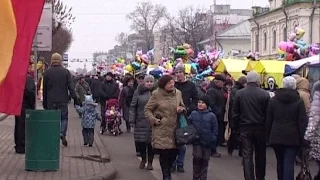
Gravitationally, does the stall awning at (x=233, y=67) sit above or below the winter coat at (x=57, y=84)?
above

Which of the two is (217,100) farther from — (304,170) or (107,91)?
(304,170)

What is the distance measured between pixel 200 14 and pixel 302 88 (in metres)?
78.0

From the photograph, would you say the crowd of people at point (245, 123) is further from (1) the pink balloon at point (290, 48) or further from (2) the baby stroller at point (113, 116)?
(1) the pink balloon at point (290, 48)

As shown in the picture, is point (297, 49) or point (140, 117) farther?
point (297, 49)

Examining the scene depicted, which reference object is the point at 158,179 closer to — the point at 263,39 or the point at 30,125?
the point at 30,125

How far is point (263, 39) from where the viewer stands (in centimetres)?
7344

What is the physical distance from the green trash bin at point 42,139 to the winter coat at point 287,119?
3.49 meters

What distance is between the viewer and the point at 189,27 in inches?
3529

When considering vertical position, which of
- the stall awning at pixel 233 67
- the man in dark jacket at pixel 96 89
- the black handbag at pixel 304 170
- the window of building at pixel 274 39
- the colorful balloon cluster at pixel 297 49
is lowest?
the black handbag at pixel 304 170

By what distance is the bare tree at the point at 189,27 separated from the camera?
88625 mm

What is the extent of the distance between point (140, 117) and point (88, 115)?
13.5ft

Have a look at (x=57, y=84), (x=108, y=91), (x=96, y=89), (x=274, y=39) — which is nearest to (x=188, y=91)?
(x=57, y=84)

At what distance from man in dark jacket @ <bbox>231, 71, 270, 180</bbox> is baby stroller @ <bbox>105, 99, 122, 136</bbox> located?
10412 millimetres

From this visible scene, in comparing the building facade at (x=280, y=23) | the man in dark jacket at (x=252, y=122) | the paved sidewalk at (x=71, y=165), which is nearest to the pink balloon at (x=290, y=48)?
the paved sidewalk at (x=71, y=165)
